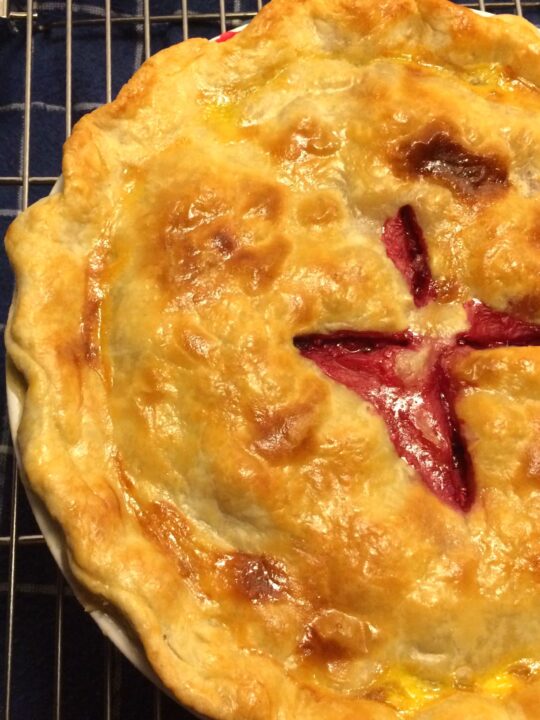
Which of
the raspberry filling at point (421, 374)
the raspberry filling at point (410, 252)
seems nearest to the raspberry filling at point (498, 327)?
the raspberry filling at point (421, 374)

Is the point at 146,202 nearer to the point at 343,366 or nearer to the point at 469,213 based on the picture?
the point at 343,366

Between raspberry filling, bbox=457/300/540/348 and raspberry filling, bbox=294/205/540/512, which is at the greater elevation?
raspberry filling, bbox=457/300/540/348

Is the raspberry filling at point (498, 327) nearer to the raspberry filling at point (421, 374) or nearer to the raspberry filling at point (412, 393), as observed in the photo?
the raspberry filling at point (421, 374)

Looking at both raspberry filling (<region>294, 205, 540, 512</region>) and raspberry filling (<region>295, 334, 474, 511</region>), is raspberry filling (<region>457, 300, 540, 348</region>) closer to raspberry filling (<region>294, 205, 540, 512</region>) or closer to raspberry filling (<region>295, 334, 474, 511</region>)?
raspberry filling (<region>294, 205, 540, 512</region>)

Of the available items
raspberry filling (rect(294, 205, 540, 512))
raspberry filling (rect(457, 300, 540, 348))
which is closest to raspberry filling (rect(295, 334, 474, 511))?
raspberry filling (rect(294, 205, 540, 512))

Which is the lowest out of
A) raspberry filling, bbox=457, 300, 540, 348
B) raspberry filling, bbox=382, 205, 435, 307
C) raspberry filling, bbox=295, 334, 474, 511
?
raspberry filling, bbox=295, 334, 474, 511

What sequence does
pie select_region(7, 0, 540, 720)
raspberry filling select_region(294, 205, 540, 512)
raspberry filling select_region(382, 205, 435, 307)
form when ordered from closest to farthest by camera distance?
1. pie select_region(7, 0, 540, 720)
2. raspberry filling select_region(294, 205, 540, 512)
3. raspberry filling select_region(382, 205, 435, 307)

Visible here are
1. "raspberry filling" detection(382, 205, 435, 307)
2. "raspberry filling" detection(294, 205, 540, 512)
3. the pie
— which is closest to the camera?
the pie

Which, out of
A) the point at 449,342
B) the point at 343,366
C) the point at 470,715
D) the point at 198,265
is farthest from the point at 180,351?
the point at 470,715

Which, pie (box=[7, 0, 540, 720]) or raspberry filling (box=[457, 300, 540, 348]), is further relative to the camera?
raspberry filling (box=[457, 300, 540, 348])
